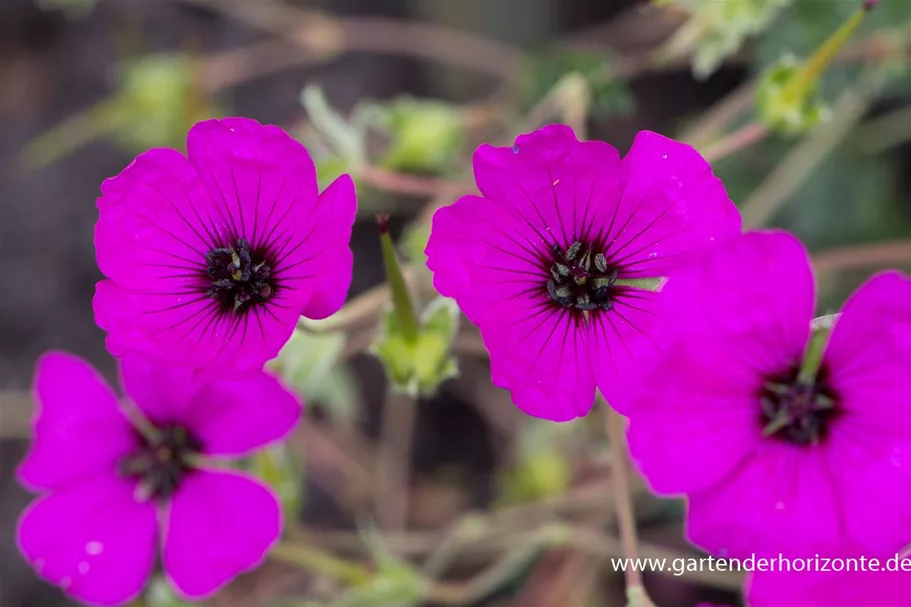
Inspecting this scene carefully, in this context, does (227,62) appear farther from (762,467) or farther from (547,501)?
(762,467)

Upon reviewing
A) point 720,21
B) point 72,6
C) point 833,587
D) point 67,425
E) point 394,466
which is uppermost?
point 72,6

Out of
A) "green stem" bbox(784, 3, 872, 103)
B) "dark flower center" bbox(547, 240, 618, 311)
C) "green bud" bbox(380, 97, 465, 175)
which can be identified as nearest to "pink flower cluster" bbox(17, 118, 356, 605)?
"dark flower center" bbox(547, 240, 618, 311)

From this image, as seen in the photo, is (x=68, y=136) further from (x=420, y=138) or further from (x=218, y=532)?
(x=218, y=532)

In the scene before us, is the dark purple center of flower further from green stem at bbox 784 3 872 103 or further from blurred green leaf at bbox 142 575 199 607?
blurred green leaf at bbox 142 575 199 607

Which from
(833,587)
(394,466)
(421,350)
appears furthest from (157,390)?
(833,587)

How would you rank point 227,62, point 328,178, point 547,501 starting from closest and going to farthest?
point 328,178 < point 547,501 < point 227,62

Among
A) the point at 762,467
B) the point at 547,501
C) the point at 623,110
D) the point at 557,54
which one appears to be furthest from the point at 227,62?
the point at 762,467
